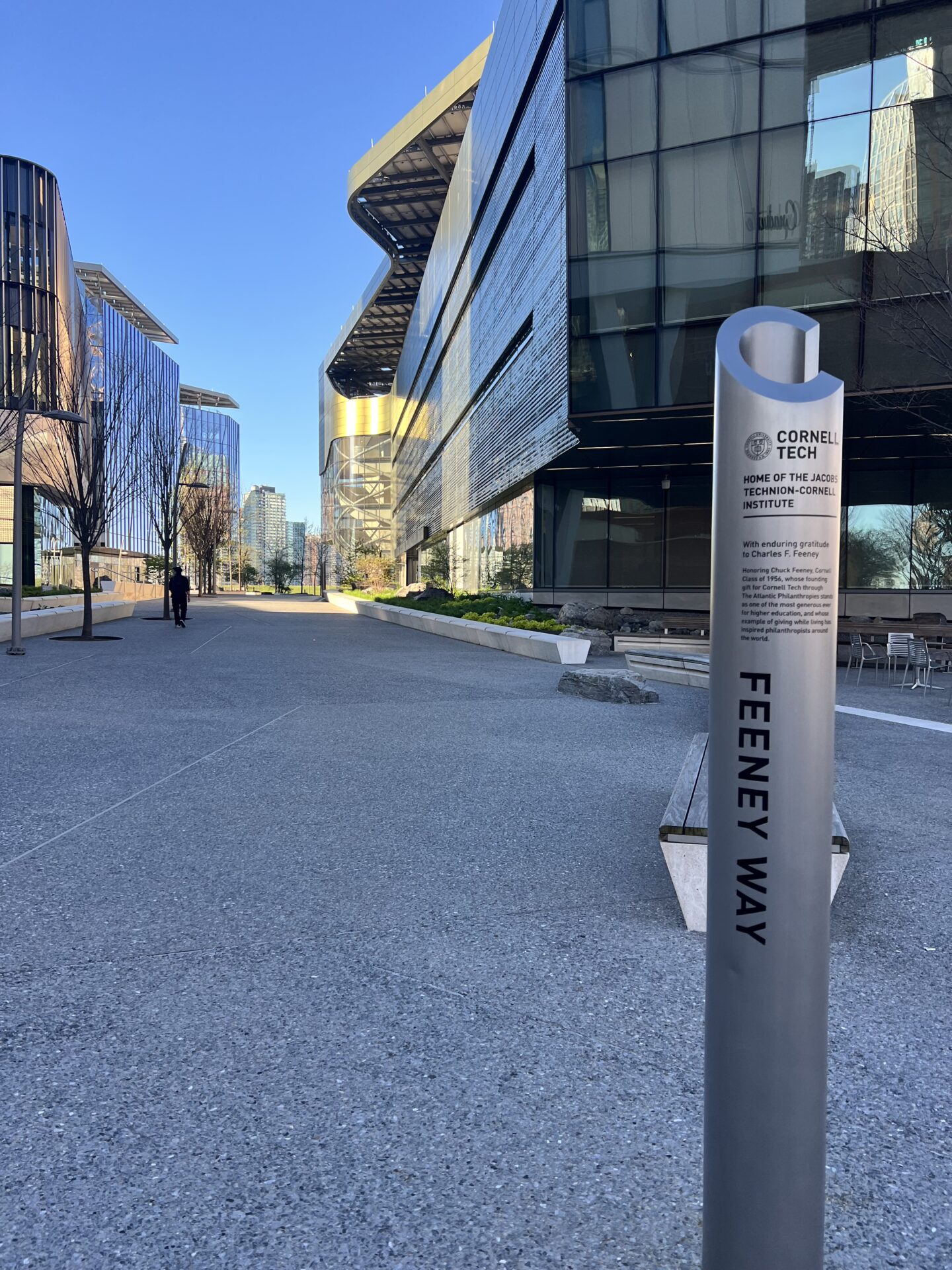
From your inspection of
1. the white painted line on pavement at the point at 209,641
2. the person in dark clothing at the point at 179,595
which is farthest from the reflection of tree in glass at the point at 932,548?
the person in dark clothing at the point at 179,595

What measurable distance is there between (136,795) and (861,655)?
13625mm

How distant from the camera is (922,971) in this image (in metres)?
3.77

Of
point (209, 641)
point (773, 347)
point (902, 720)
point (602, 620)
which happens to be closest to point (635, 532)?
point (602, 620)

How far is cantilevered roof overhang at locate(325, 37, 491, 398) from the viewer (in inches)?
1651

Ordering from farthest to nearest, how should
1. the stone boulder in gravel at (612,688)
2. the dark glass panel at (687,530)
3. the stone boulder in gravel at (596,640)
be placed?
the dark glass panel at (687,530)
the stone boulder in gravel at (596,640)
the stone boulder in gravel at (612,688)

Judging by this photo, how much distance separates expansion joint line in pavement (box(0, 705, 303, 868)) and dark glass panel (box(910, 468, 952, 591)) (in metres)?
19.9

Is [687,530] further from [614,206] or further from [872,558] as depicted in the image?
[614,206]

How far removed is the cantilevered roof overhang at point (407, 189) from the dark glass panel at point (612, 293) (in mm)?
22484

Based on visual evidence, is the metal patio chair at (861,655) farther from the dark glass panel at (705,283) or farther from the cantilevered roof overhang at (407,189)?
the cantilevered roof overhang at (407,189)

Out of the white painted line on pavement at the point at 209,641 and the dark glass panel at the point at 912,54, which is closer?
the dark glass panel at the point at 912,54

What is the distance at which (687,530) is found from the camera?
25484mm

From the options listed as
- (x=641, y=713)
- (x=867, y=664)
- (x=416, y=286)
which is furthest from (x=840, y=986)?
(x=416, y=286)

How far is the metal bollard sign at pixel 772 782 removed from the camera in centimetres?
179

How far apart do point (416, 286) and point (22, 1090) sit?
69.5m
